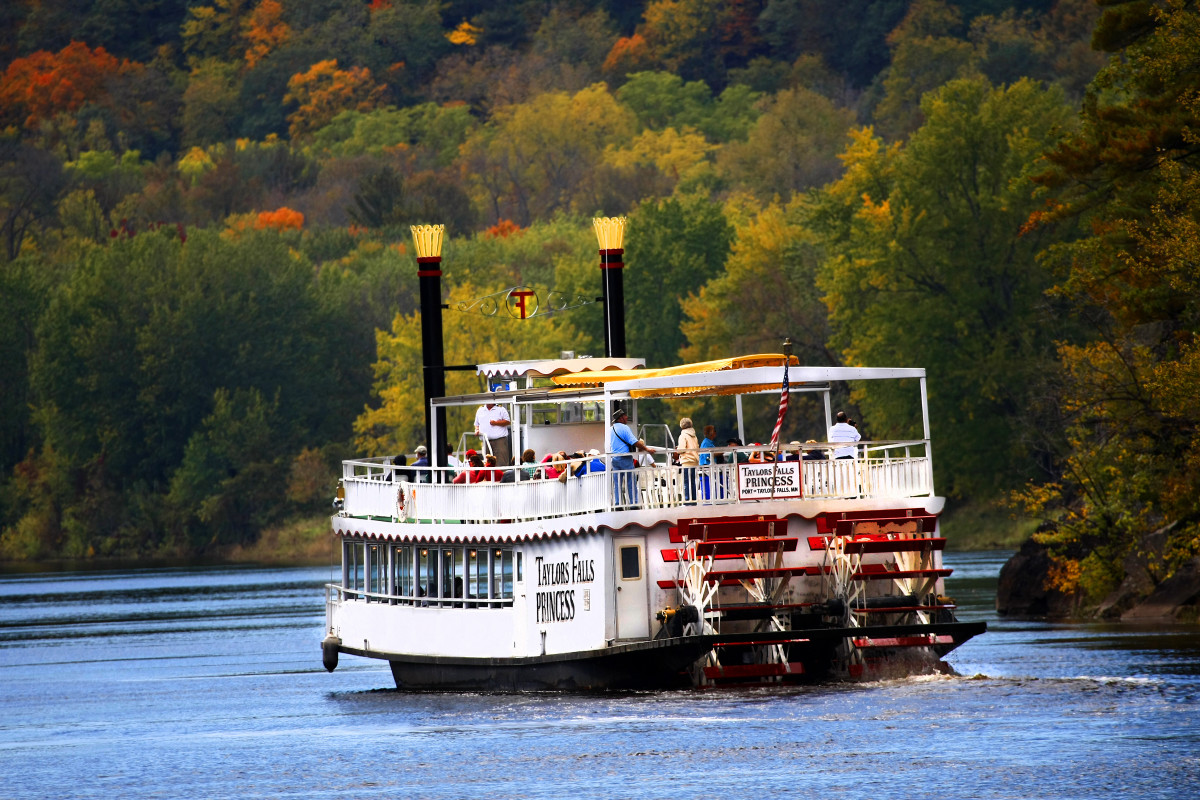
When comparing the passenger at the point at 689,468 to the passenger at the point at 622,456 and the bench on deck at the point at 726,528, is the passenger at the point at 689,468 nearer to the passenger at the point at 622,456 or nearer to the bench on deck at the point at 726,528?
the bench on deck at the point at 726,528

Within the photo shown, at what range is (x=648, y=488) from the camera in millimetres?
32781

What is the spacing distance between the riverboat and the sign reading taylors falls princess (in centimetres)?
2

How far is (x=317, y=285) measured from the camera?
379 feet

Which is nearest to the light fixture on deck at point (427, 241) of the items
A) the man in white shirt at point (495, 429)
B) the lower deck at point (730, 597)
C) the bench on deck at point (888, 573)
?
the man in white shirt at point (495, 429)

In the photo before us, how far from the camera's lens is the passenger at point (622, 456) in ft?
107

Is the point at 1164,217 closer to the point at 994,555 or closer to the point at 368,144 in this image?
the point at 994,555

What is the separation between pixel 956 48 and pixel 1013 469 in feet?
262

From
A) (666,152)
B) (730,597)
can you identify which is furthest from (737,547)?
(666,152)

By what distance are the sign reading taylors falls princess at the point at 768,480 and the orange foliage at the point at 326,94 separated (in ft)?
520

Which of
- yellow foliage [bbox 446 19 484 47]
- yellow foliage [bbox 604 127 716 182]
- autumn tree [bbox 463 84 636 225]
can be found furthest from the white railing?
yellow foliage [bbox 446 19 484 47]

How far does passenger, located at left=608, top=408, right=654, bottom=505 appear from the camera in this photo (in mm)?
32719

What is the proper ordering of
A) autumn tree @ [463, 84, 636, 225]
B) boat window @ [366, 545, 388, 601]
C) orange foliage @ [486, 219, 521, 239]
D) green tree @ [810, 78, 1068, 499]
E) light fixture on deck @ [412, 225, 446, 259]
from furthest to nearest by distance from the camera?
A: autumn tree @ [463, 84, 636, 225]
orange foliage @ [486, 219, 521, 239]
green tree @ [810, 78, 1068, 499]
light fixture on deck @ [412, 225, 446, 259]
boat window @ [366, 545, 388, 601]

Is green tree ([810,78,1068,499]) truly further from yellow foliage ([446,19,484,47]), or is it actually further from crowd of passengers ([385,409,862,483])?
yellow foliage ([446,19,484,47])

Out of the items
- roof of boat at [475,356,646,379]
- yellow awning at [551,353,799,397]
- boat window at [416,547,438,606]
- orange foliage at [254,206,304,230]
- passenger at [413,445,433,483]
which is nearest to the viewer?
yellow awning at [551,353,799,397]
